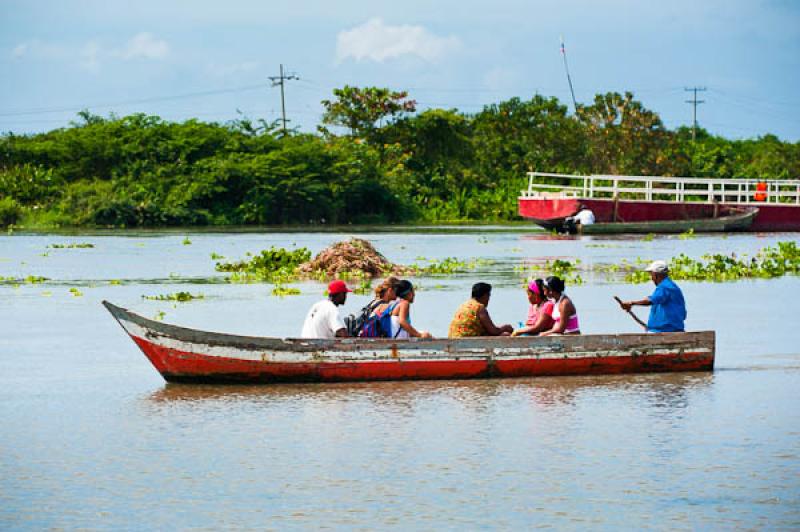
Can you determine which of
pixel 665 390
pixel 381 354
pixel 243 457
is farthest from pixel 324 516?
pixel 665 390

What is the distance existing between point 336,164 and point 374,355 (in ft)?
182

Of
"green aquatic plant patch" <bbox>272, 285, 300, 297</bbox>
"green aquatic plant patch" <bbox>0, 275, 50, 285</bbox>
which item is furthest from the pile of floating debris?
"green aquatic plant patch" <bbox>0, 275, 50, 285</bbox>

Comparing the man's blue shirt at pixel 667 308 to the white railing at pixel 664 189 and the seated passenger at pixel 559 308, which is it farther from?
the white railing at pixel 664 189

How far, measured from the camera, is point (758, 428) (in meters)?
12.0

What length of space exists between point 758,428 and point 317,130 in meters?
66.5

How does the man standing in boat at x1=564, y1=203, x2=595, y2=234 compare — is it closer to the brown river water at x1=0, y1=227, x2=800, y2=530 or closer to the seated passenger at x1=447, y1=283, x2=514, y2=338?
the brown river water at x1=0, y1=227, x2=800, y2=530

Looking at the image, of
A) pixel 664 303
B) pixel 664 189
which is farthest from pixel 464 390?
pixel 664 189

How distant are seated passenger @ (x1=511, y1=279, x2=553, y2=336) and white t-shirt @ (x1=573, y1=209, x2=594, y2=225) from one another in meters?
38.4

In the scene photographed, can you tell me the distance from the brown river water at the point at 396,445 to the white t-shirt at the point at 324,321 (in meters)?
0.64

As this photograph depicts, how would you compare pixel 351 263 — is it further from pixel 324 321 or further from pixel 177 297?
pixel 324 321

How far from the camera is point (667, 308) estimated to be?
1479 centimetres

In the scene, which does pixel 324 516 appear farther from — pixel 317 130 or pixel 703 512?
pixel 317 130

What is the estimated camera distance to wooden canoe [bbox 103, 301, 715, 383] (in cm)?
1395

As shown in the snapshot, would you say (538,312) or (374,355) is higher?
(538,312)
